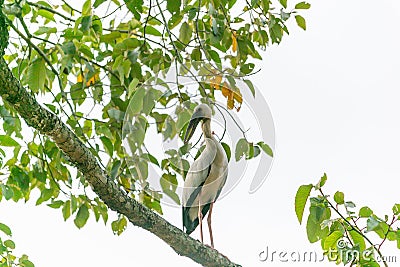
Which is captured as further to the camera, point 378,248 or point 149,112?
point 149,112

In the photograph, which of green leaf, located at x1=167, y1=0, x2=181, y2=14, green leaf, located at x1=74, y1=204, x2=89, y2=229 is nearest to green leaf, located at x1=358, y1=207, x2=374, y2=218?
green leaf, located at x1=167, y1=0, x2=181, y2=14

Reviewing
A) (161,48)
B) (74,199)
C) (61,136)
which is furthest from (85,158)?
(74,199)

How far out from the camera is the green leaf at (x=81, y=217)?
74.5 inches

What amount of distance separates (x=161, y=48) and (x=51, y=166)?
542 mm

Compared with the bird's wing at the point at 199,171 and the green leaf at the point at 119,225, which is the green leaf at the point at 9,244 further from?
the bird's wing at the point at 199,171

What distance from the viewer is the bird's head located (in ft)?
5.86

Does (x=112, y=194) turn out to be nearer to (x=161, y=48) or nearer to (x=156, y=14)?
(x=161, y=48)

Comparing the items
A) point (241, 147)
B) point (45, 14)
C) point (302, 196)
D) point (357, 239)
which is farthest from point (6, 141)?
point (357, 239)

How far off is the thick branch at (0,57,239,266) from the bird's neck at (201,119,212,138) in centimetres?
34

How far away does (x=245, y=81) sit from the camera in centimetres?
171

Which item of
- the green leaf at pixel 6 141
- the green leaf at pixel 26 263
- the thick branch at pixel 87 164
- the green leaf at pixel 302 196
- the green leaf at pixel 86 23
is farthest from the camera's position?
the green leaf at pixel 26 263

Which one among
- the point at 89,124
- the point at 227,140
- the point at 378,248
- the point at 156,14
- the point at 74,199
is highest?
the point at 156,14

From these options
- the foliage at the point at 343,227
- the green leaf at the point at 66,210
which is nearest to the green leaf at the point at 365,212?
the foliage at the point at 343,227

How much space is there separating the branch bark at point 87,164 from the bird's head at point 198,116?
1.04 feet
